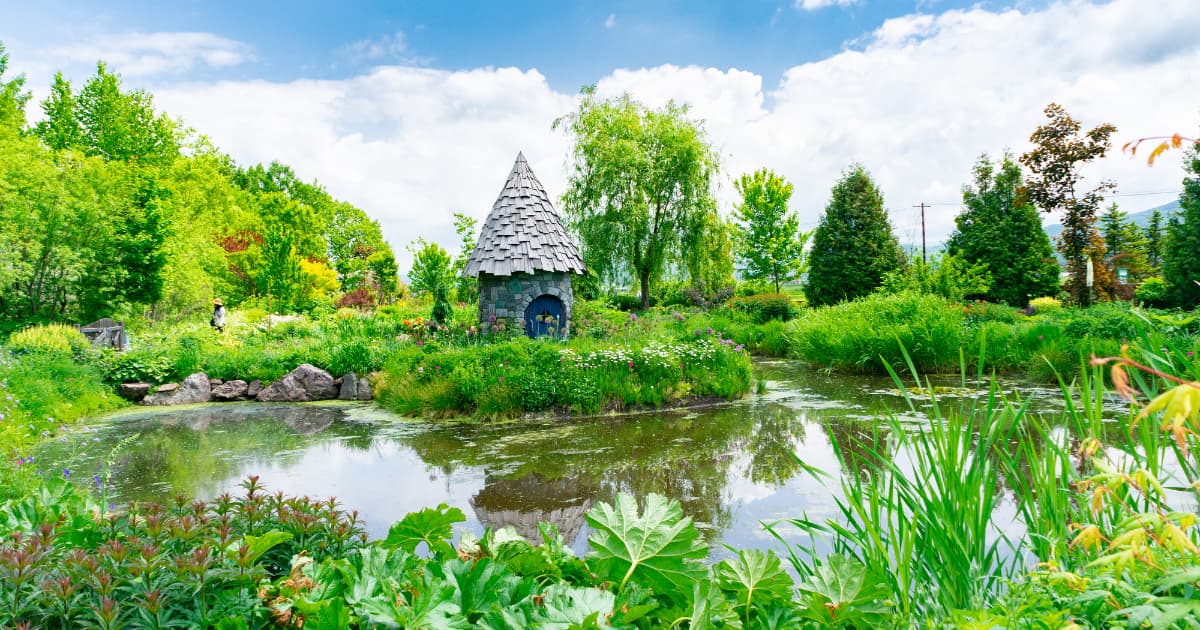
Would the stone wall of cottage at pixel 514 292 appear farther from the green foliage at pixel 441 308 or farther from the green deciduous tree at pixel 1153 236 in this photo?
the green deciduous tree at pixel 1153 236

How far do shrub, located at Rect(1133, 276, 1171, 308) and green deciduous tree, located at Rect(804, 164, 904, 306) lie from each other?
6.97m

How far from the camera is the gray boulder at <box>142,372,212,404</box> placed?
1005 centimetres

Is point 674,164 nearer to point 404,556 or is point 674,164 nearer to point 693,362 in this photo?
point 693,362

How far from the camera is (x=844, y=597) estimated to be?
58.1 inches

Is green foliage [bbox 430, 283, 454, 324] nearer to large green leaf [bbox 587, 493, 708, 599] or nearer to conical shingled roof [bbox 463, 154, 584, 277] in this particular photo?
conical shingled roof [bbox 463, 154, 584, 277]

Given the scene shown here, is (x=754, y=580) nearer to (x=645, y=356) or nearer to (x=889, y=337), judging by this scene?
(x=645, y=356)

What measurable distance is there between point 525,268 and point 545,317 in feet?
3.54

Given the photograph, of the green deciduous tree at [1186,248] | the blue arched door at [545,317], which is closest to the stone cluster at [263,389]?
the blue arched door at [545,317]

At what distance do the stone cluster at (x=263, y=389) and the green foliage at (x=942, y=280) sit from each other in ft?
44.9

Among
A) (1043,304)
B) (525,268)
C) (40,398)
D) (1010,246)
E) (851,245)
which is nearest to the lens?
(40,398)

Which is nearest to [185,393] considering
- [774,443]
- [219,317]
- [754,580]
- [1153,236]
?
[219,317]

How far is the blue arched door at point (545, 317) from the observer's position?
1166 centimetres

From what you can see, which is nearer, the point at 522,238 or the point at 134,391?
the point at 134,391

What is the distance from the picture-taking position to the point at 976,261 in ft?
72.6
